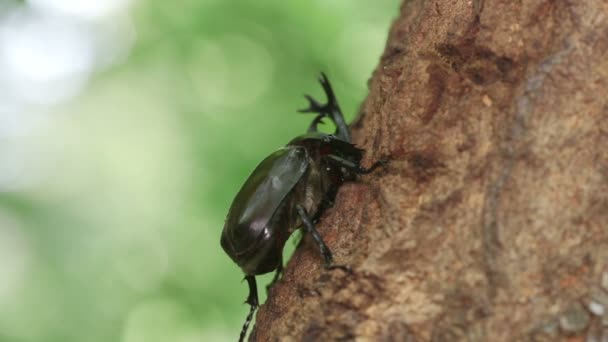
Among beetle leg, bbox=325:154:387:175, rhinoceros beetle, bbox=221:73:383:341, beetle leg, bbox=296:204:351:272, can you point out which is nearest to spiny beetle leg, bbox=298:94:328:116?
rhinoceros beetle, bbox=221:73:383:341

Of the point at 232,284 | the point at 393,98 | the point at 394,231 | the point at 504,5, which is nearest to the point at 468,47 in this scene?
the point at 504,5

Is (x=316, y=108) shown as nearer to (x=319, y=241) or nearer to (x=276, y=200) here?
(x=276, y=200)

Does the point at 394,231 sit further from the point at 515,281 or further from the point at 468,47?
the point at 468,47

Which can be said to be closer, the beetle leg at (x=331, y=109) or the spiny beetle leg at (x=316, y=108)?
the beetle leg at (x=331, y=109)

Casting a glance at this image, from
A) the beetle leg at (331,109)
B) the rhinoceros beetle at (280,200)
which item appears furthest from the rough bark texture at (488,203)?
the beetle leg at (331,109)

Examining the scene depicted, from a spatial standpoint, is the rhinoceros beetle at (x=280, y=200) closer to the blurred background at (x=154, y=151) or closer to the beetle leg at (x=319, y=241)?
the beetle leg at (x=319, y=241)

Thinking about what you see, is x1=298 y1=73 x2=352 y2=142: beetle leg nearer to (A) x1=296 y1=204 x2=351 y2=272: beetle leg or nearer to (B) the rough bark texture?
(A) x1=296 y1=204 x2=351 y2=272: beetle leg
